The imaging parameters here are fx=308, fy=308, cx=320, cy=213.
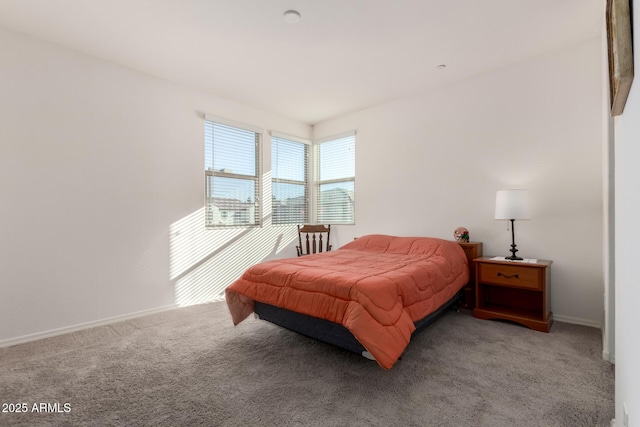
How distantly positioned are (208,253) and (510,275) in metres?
3.34

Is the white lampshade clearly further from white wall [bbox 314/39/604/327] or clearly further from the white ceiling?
the white ceiling

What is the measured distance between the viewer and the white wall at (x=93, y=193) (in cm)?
262

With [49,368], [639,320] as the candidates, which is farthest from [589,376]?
[49,368]

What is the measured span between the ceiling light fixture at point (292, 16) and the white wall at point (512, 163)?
2.12m

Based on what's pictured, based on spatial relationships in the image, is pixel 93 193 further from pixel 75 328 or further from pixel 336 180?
pixel 336 180

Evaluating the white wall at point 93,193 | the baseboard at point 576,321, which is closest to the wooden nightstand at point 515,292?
the baseboard at point 576,321

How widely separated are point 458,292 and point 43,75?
4393 millimetres

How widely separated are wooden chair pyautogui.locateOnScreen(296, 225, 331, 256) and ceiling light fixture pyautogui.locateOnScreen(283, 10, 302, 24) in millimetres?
2838

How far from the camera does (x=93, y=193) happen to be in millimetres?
3016

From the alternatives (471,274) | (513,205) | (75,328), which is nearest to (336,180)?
(471,274)

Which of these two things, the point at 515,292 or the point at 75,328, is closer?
the point at 75,328

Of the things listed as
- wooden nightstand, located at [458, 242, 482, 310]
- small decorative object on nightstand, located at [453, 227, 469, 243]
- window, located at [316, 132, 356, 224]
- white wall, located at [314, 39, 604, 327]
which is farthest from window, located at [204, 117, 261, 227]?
wooden nightstand, located at [458, 242, 482, 310]

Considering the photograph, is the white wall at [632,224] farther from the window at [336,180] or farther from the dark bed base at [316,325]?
the window at [336,180]

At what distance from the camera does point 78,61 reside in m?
2.94
